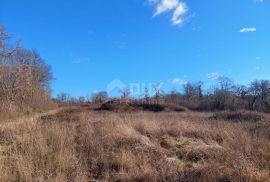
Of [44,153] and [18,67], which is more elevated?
[18,67]

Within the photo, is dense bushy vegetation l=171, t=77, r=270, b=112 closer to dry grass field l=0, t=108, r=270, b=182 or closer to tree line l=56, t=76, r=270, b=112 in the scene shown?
tree line l=56, t=76, r=270, b=112

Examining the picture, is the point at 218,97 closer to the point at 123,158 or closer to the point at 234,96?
the point at 234,96

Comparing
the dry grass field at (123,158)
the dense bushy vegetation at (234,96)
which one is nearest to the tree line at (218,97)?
the dense bushy vegetation at (234,96)

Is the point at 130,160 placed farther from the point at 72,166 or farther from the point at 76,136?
the point at 76,136

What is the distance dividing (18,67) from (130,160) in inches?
185

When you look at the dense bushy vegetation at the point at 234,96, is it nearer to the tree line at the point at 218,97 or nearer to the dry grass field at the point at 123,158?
the tree line at the point at 218,97

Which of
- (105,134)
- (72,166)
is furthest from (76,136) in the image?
(72,166)

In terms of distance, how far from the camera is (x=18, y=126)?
28.8ft

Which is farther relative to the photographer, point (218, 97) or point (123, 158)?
point (218, 97)

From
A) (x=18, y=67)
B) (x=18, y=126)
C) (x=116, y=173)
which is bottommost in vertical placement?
(x=116, y=173)

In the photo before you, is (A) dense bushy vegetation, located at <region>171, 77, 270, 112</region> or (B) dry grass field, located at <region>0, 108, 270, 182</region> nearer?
(B) dry grass field, located at <region>0, 108, 270, 182</region>

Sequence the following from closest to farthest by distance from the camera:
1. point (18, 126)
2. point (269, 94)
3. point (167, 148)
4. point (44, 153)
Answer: point (44, 153) → point (167, 148) → point (18, 126) → point (269, 94)

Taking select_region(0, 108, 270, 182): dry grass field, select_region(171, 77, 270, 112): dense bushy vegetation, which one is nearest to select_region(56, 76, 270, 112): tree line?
select_region(171, 77, 270, 112): dense bushy vegetation

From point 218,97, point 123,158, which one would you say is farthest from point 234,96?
point 123,158
